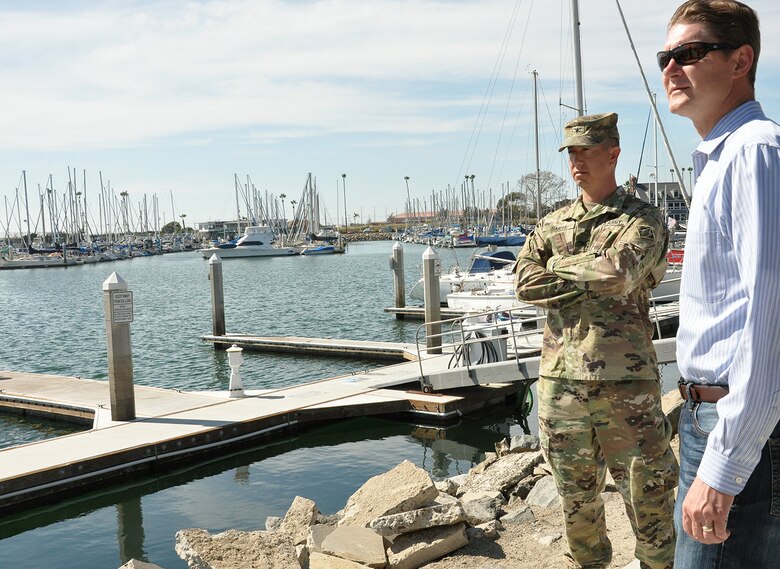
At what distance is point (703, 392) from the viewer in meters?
2.07

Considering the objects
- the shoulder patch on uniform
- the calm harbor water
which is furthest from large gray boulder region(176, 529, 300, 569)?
the shoulder patch on uniform

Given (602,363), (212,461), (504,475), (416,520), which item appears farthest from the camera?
(212,461)

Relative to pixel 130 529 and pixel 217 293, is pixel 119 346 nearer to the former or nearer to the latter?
pixel 130 529

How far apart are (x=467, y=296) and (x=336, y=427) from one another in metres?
15.7

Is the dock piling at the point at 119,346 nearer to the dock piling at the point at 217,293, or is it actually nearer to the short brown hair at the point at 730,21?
the short brown hair at the point at 730,21

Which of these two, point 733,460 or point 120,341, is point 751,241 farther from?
point 120,341

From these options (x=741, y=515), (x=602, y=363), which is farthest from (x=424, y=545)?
(x=741, y=515)

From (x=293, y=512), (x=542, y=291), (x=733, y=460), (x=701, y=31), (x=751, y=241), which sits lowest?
(x=293, y=512)

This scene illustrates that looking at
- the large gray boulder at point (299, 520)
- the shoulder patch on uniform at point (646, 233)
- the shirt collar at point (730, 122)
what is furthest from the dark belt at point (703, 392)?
the large gray boulder at point (299, 520)

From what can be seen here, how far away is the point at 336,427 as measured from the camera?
13242 mm

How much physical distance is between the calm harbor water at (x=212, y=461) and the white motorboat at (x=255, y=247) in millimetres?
57777

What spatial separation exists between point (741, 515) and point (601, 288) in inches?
63.8

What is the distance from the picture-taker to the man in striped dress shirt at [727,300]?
1.85m

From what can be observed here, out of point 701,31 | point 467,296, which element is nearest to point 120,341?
point 701,31
